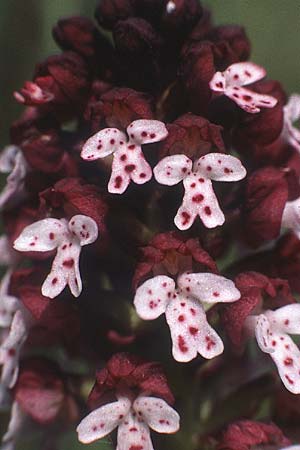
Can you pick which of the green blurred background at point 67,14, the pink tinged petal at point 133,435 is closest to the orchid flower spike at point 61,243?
the pink tinged petal at point 133,435

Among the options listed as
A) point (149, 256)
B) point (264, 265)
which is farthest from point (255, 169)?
point (149, 256)

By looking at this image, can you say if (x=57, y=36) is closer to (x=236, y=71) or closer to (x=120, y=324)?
(x=236, y=71)

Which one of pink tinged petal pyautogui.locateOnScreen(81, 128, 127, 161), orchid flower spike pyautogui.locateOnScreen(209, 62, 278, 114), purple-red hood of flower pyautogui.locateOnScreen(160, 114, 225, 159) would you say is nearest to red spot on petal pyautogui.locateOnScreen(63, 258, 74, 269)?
pink tinged petal pyautogui.locateOnScreen(81, 128, 127, 161)

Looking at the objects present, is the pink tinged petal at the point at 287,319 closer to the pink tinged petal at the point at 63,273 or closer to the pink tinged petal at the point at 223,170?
the pink tinged petal at the point at 223,170

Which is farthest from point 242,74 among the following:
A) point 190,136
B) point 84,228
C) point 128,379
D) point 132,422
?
point 132,422

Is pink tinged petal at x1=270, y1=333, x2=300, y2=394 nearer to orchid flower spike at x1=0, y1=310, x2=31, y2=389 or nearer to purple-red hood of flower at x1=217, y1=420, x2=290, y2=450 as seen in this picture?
purple-red hood of flower at x1=217, y1=420, x2=290, y2=450

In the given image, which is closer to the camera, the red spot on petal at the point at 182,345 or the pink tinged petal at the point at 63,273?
the red spot on petal at the point at 182,345

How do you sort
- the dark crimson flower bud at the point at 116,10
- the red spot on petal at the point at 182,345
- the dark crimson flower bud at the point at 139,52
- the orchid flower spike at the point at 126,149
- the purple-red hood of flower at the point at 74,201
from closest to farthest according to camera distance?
1. the red spot on petal at the point at 182,345
2. the orchid flower spike at the point at 126,149
3. the purple-red hood of flower at the point at 74,201
4. the dark crimson flower bud at the point at 139,52
5. the dark crimson flower bud at the point at 116,10
